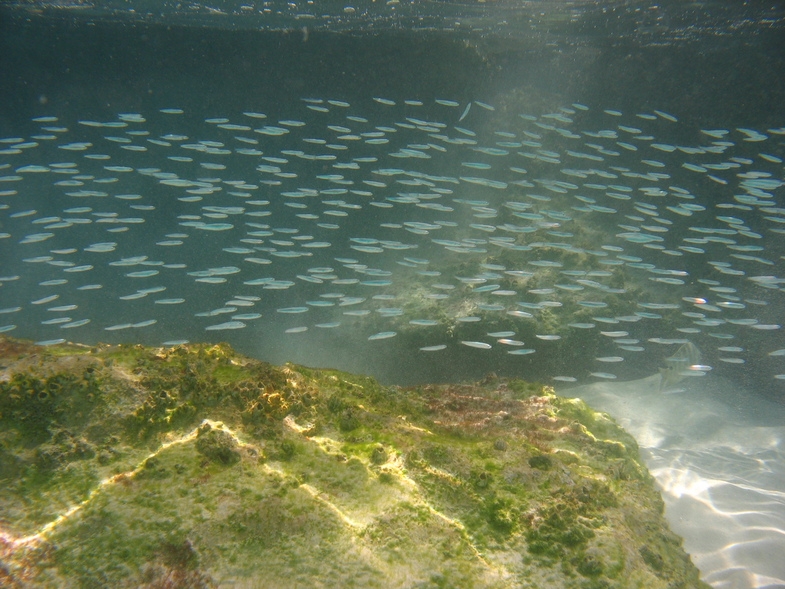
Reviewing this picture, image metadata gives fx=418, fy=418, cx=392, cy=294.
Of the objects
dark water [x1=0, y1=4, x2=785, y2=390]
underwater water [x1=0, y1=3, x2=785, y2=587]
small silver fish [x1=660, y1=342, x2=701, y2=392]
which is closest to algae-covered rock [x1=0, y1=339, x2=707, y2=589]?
underwater water [x1=0, y1=3, x2=785, y2=587]

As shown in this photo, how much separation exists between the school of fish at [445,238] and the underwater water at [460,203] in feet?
0.33

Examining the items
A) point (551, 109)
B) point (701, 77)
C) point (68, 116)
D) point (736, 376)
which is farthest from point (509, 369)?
point (68, 116)

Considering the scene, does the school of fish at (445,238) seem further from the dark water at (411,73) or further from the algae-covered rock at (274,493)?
the algae-covered rock at (274,493)

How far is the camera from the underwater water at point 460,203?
352 inches

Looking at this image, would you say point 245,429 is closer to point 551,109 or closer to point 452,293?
point 452,293

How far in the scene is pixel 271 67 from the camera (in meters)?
18.6

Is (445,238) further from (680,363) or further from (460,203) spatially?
(680,363)

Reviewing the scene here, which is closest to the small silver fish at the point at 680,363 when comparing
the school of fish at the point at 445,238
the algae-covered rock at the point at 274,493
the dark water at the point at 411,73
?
the school of fish at the point at 445,238

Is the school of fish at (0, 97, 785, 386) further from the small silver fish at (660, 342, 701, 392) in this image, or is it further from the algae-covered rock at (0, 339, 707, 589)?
the algae-covered rock at (0, 339, 707, 589)

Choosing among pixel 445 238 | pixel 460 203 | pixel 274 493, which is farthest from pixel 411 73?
pixel 274 493

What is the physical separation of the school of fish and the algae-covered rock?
124 inches

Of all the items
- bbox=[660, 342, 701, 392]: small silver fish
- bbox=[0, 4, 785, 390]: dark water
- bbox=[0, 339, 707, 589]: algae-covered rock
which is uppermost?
bbox=[0, 4, 785, 390]: dark water

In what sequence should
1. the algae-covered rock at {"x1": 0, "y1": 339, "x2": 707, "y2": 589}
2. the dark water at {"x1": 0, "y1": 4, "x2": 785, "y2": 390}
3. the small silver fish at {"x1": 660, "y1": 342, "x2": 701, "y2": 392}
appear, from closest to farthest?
the algae-covered rock at {"x1": 0, "y1": 339, "x2": 707, "y2": 589}, the small silver fish at {"x1": 660, "y1": 342, "x2": 701, "y2": 392}, the dark water at {"x1": 0, "y1": 4, "x2": 785, "y2": 390}

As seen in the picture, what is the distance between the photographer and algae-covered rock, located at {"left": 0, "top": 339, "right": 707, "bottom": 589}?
2.62 meters
